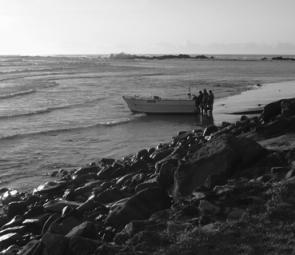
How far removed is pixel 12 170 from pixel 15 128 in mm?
10409

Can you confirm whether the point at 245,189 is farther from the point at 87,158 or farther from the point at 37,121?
the point at 37,121

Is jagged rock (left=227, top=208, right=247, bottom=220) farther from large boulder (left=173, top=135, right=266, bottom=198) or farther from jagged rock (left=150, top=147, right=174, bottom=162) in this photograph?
jagged rock (left=150, top=147, right=174, bottom=162)

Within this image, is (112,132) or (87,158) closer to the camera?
(87,158)

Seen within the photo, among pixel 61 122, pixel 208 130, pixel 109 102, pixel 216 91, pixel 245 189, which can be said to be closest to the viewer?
pixel 245 189

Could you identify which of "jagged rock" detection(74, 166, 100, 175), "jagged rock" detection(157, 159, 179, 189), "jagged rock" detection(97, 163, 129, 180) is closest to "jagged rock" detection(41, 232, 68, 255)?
"jagged rock" detection(157, 159, 179, 189)

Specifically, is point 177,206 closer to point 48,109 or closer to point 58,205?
point 58,205

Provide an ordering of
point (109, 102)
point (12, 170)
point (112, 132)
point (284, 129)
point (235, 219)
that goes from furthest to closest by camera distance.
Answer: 1. point (109, 102)
2. point (112, 132)
3. point (12, 170)
4. point (284, 129)
5. point (235, 219)

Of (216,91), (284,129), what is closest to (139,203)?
(284,129)

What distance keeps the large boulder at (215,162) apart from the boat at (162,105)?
896 inches

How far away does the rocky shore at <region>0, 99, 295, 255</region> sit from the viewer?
23.1 feet

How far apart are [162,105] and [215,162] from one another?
78.6 feet

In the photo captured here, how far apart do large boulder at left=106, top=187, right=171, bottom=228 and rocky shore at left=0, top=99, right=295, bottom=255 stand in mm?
18

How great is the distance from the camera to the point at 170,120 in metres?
31.9

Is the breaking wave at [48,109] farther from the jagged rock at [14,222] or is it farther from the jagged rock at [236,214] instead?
the jagged rock at [236,214]
